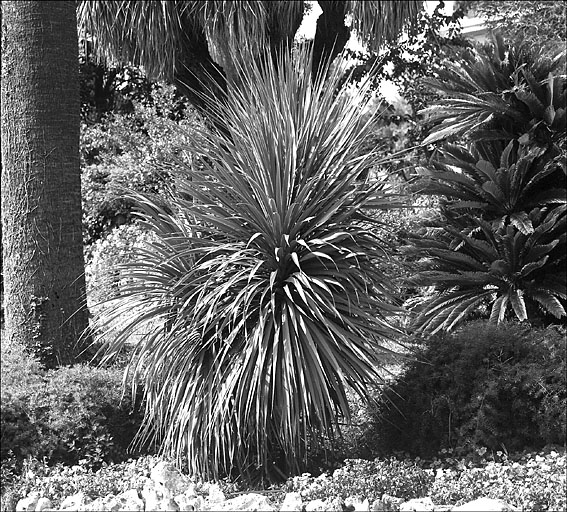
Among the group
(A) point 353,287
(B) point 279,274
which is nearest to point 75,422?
(B) point 279,274

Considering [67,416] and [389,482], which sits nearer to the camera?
[389,482]

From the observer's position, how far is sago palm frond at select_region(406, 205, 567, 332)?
7289 millimetres

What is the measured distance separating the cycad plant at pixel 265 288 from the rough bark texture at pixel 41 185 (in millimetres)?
1611

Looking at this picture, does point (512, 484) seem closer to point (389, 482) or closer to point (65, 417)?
point (389, 482)

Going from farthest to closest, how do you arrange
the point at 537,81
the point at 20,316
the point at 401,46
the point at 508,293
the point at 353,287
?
1. the point at 401,46
2. the point at 537,81
3. the point at 508,293
4. the point at 20,316
5. the point at 353,287

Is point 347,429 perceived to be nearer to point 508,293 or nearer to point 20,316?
point 508,293

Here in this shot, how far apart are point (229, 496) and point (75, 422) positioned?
1491 mm

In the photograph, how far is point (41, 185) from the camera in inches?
265

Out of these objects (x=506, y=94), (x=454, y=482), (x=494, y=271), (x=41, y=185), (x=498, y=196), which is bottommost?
(x=454, y=482)

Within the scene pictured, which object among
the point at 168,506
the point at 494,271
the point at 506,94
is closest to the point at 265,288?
the point at 168,506

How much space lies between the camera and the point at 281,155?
511 centimetres

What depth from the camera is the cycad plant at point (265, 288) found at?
481 cm

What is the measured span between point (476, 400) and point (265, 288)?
1.88m

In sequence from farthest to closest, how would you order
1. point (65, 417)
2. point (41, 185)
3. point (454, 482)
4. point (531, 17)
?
point (531, 17), point (41, 185), point (65, 417), point (454, 482)
